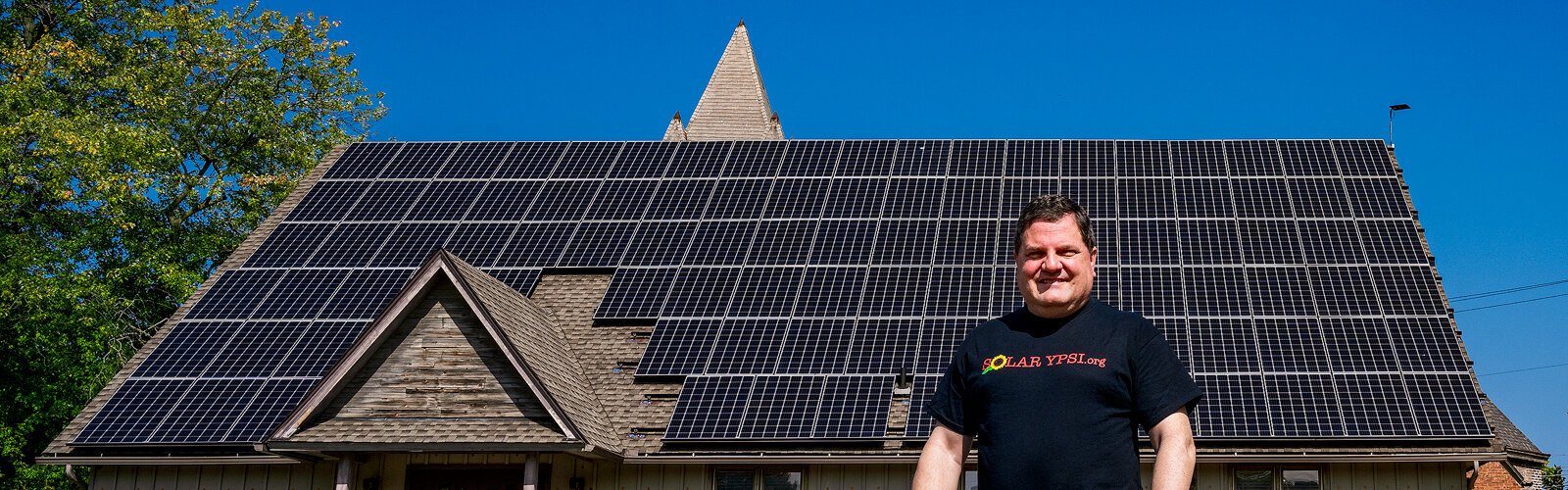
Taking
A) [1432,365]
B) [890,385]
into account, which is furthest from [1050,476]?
[1432,365]

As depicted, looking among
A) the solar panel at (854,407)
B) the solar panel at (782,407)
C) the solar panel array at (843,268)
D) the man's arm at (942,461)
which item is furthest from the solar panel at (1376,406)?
the man's arm at (942,461)

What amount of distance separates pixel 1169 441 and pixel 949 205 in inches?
717

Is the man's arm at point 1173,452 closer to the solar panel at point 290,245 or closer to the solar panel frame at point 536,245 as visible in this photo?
the solar panel frame at point 536,245

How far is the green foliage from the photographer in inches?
1225

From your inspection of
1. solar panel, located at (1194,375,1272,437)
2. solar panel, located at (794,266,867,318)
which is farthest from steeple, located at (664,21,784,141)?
solar panel, located at (1194,375,1272,437)

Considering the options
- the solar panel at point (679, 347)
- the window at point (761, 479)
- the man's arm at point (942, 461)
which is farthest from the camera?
the solar panel at point (679, 347)

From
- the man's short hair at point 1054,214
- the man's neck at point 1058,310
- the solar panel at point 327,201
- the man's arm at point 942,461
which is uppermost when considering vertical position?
the solar panel at point 327,201

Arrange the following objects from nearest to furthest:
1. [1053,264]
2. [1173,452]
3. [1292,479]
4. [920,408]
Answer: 1. [1173,452]
2. [1053,264]
3. [1292,479]
4. [920,408]

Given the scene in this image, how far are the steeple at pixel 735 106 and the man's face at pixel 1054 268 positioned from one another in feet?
113

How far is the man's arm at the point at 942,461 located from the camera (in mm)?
5043

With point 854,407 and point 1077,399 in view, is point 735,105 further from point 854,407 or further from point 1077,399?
point 1077,399

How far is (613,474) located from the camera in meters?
18.1

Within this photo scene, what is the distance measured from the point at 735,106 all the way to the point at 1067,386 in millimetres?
37076

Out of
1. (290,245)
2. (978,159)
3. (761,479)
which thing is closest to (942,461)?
(761,479)
